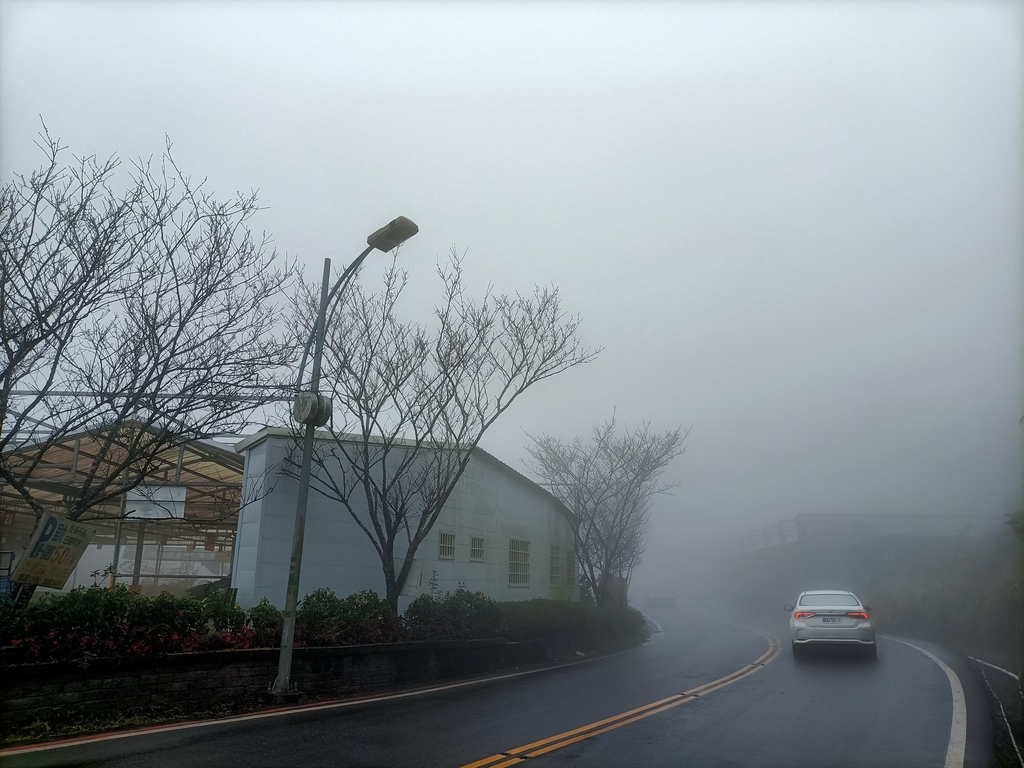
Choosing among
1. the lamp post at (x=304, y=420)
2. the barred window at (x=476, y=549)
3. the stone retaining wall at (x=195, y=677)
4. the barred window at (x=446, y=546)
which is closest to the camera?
the stone retaining wall at (x=195, y=677)

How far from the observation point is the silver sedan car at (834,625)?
15523 millimetres

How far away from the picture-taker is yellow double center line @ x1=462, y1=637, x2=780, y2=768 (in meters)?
7.27

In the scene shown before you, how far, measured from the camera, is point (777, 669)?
14.9 meters

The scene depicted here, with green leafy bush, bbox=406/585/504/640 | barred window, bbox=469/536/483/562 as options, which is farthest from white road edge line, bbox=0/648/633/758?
barred window, bbox=469/536/483/562

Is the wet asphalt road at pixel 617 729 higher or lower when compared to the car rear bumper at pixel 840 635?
lower

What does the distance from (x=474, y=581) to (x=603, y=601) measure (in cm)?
1190

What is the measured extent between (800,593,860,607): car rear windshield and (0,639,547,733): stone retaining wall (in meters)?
8.15

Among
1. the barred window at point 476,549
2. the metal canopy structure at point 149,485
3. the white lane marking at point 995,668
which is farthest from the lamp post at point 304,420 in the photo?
the white lane marking at point 995,668

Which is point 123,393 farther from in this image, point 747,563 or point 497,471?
point 747,563

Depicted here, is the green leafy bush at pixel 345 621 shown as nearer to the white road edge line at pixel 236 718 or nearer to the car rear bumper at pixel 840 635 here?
the white road edge line at pixel 236 718

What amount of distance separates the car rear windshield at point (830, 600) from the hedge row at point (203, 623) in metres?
6.63

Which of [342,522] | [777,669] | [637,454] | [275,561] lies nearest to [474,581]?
[342,522]

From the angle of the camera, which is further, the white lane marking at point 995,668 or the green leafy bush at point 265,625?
the white lane marking at point 995,668

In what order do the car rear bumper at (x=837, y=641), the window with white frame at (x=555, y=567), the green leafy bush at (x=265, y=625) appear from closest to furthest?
the green leafy bush at (x=265, y=625), the car rear bumper at (x=837, y=641), the window with white frame at (x=555, y=567)
